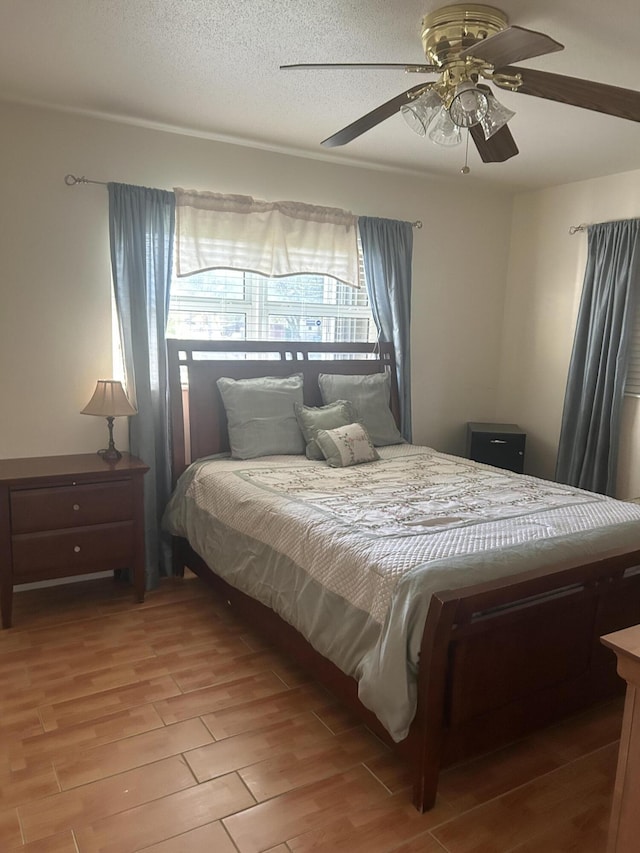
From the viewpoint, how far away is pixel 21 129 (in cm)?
305

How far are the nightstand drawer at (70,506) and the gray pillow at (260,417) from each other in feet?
2.23

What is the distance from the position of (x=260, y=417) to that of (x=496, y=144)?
185 cm

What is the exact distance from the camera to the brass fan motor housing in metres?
2.04

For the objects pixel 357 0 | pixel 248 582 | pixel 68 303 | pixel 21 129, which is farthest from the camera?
pixel 68 303

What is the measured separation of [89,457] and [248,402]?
91 centimetres

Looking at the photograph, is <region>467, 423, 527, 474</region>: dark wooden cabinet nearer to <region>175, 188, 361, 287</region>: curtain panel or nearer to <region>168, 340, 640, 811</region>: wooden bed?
<region>175, 188, 361, 287</region>: curtain panel

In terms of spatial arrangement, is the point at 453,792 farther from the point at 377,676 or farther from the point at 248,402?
the point at 248,402

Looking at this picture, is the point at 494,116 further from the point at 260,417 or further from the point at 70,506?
the point at 70,506

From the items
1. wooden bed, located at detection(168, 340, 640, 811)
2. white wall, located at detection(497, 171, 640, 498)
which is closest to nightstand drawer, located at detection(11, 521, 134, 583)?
wooden bed, located at detection(168, 340, 640, 811)

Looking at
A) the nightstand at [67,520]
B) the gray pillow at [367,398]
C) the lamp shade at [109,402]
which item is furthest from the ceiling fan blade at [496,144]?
the nightstand at [67,520]

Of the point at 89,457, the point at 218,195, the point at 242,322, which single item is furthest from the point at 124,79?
the point at 89,457

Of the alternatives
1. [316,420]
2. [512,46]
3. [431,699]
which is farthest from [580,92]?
[316,420]

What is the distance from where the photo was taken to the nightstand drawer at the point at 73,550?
9.48 ft

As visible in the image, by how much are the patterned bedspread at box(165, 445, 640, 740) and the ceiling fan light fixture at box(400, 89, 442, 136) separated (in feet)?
4.82
